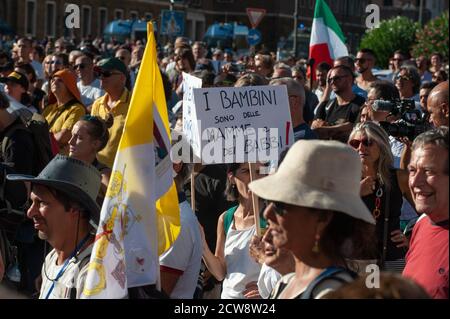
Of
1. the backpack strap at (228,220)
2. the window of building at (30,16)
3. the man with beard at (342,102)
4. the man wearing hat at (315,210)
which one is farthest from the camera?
the window of building at (30,16)

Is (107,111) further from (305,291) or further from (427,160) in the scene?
(305,291)

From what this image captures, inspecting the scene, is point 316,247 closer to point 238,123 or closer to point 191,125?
point 238,123

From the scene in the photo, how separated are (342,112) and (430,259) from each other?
5.03 metres

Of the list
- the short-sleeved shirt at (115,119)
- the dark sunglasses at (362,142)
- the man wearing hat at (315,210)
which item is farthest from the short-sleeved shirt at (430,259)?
the short-sleeved shirt at (115,119)

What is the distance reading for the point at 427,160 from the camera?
168 inches

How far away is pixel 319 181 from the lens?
11.5 ft

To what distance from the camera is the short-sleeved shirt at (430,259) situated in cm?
385

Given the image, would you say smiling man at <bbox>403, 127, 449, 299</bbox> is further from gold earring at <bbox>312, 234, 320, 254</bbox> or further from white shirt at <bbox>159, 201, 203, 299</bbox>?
white shirt at <bbox>159, 201, 203, 299</bbox>

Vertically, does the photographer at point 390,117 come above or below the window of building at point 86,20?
below

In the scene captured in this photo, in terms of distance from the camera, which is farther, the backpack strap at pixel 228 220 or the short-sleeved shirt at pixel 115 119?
the short-sleeved shirt at pixel 115 119

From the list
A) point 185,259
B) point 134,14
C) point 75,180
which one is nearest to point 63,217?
point 75,180

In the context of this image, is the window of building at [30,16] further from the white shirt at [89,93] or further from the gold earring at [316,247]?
the gold earring at [316,247]

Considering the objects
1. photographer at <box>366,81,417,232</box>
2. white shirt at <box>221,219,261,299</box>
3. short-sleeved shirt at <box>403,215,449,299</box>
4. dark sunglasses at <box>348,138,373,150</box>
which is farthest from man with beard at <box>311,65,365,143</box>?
short-sleeved shirt at <box>403,215,449,299</box>
